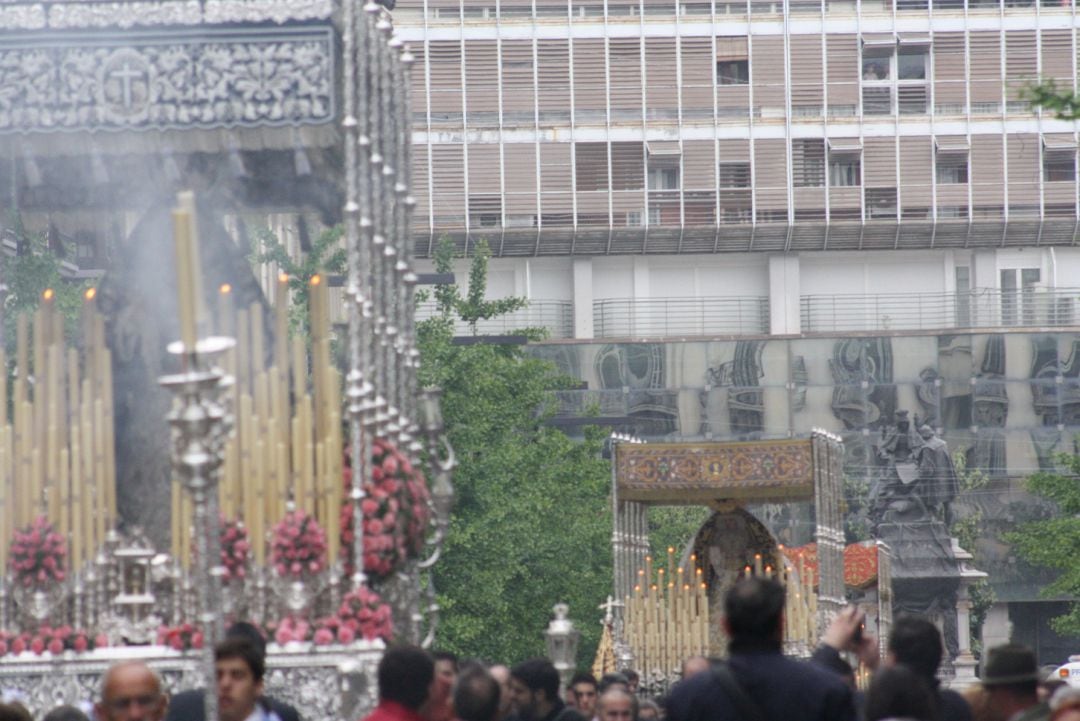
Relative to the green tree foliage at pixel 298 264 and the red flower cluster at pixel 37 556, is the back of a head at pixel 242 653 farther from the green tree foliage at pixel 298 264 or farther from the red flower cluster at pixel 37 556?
the green tree foliage at pixel 298 264

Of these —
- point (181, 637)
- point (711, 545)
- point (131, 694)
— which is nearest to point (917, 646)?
point (131, 694)

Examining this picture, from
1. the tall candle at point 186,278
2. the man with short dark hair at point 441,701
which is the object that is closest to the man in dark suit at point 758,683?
the man with short dark hair at point 441,701

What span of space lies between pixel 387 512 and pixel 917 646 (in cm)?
577

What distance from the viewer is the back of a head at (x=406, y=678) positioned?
8.96 meters

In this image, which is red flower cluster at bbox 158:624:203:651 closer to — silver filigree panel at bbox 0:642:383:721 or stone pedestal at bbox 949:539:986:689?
silver filigree panel at bbox 0:642:383:721

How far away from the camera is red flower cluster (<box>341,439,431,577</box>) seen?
14211 mm

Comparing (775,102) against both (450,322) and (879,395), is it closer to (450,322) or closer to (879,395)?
(879,395)

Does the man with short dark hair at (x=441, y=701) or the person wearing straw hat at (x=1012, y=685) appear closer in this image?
the person wearing straw hat at (x=1012, y=685)

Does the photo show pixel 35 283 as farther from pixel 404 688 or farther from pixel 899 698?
pixel 899 698

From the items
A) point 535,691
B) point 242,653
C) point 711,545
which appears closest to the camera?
point 242,653

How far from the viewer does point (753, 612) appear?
776 centimetres

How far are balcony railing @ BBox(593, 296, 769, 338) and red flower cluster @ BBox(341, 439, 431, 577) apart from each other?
4664cm

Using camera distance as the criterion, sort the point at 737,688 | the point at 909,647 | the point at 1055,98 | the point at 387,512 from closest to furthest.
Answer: the point at 737,688 < the point at 909,647 < the point at 387,512 < the point at 1055,98

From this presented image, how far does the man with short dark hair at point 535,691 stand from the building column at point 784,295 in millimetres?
48976
